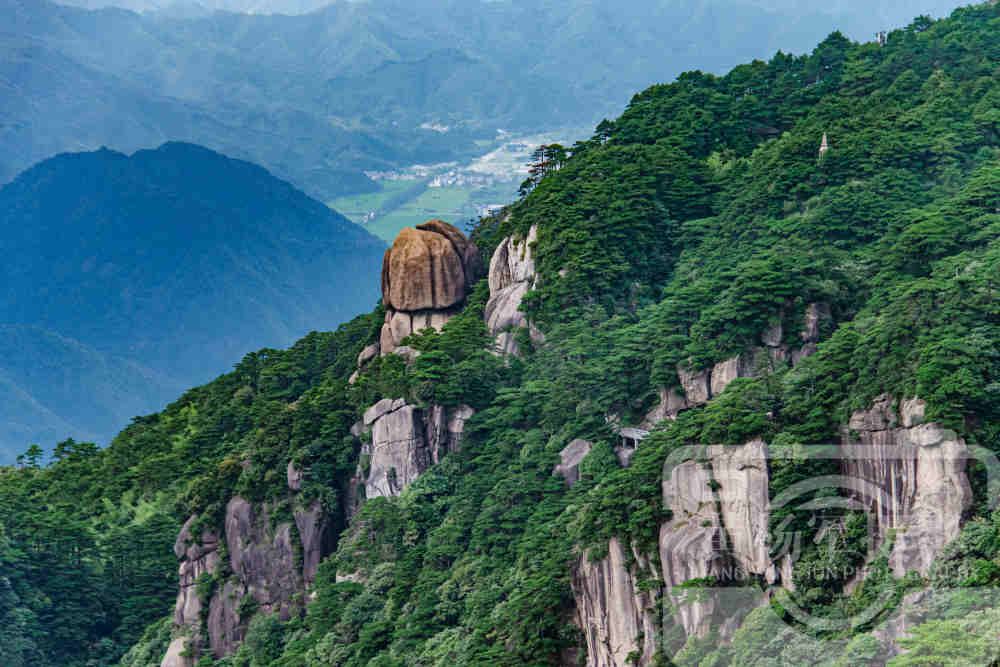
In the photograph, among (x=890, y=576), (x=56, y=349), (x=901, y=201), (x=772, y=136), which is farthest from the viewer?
(x=56, y=349)

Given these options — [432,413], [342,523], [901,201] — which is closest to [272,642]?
[342,523]

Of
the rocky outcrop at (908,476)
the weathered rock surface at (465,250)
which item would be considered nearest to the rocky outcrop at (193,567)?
the weathered rock surface at (465,250)

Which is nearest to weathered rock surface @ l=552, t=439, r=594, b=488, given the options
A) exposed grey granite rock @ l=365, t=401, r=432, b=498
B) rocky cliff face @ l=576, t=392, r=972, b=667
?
rocky cliff face @ l=576, t=392, r=972, b=667

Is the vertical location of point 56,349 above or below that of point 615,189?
above

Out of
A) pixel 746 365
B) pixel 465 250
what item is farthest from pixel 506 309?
pixel 746 365

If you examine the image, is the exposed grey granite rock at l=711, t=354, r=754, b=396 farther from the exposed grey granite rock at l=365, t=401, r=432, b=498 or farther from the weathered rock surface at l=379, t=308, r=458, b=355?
the weathered rock surface at l=379, t=308, r=458, b=355

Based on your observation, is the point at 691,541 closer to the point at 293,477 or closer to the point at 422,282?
the point at 293,477

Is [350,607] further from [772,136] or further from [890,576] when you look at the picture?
[772,136]

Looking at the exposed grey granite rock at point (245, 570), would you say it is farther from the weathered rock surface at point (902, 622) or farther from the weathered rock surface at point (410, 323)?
the weathered rock surface at point (902, 622)
